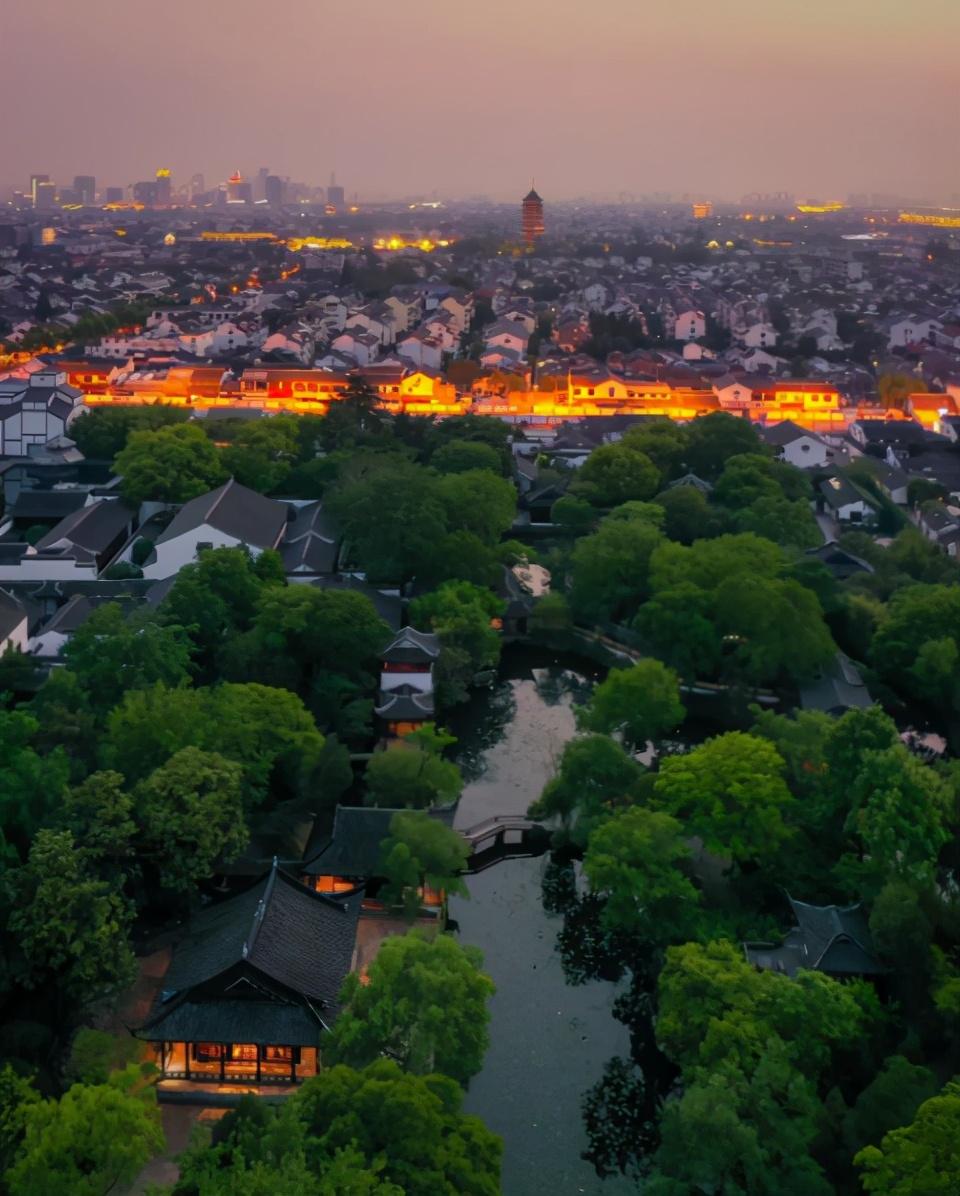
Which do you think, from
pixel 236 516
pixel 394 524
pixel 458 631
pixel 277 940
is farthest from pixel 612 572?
pixel 277 940

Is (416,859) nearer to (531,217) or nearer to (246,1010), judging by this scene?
(246,1010)

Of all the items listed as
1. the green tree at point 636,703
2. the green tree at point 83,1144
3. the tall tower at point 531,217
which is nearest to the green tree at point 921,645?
the green tree at point 636,703

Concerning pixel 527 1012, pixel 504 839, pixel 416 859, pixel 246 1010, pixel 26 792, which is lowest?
→ pixel 527 1012

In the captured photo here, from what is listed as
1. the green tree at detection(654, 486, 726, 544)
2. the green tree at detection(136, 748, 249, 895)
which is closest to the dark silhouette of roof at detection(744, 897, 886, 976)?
the green tree at detection(136, 748, 249, 895)

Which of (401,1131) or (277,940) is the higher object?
(401,1131)

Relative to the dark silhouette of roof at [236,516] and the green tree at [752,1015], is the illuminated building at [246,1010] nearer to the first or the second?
the green tree at [752,1015]

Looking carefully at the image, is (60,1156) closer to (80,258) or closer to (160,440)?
(160,440)
